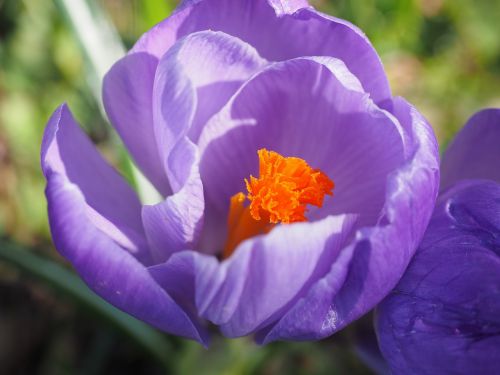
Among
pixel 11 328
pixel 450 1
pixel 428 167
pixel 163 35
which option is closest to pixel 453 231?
pixel 428 167

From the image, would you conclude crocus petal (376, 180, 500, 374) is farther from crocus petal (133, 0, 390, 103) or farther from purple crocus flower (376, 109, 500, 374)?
crocus petal (133, 0, 390, 103)

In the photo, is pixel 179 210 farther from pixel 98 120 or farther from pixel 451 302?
pixel 98 120

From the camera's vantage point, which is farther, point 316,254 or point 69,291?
point 69,291

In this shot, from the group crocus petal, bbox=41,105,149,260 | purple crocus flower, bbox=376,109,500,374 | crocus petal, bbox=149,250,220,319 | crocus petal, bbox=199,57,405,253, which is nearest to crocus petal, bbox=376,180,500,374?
purple crocus flower, bbox=376,109,500,374

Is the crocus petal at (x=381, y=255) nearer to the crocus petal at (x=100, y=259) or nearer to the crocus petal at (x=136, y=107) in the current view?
the crocus petal at (x=100, y=259)

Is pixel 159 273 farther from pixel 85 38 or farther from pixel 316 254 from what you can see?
pixel 85 38

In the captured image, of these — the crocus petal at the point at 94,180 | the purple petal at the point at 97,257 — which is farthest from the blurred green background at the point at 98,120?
the purple petal at the point at 97,257

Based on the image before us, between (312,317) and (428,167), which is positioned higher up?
(428,167)
